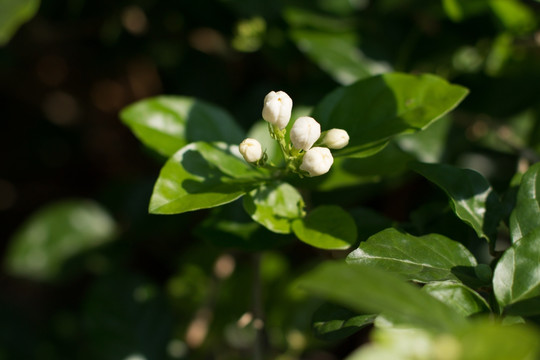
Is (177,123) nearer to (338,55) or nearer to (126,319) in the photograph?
(338,55)

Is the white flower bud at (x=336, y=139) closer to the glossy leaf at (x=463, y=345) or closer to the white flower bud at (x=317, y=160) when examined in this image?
the white flower bud at (x=317, y=160)

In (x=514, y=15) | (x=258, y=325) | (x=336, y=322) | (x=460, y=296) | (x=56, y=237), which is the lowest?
(x=56, y=237)

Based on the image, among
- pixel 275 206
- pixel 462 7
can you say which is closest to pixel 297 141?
pixel 275 206

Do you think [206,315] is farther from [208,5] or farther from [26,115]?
[26,115]

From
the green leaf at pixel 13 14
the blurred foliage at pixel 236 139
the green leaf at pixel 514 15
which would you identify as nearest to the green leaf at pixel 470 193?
the blurred foliage at pixel 236 139

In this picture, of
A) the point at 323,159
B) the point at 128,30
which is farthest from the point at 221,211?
the point at 128,30

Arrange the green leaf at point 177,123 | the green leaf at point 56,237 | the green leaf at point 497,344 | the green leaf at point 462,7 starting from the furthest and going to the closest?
1. the green leaf at point 56,237
2. the green leaf at point 462,7
3. the green leaf at point 177,123
4. the green leaf at point 497,344

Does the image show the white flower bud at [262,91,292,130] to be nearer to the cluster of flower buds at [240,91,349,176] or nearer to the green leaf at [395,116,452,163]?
the cluster of flower buds at [240,91,349,176]
